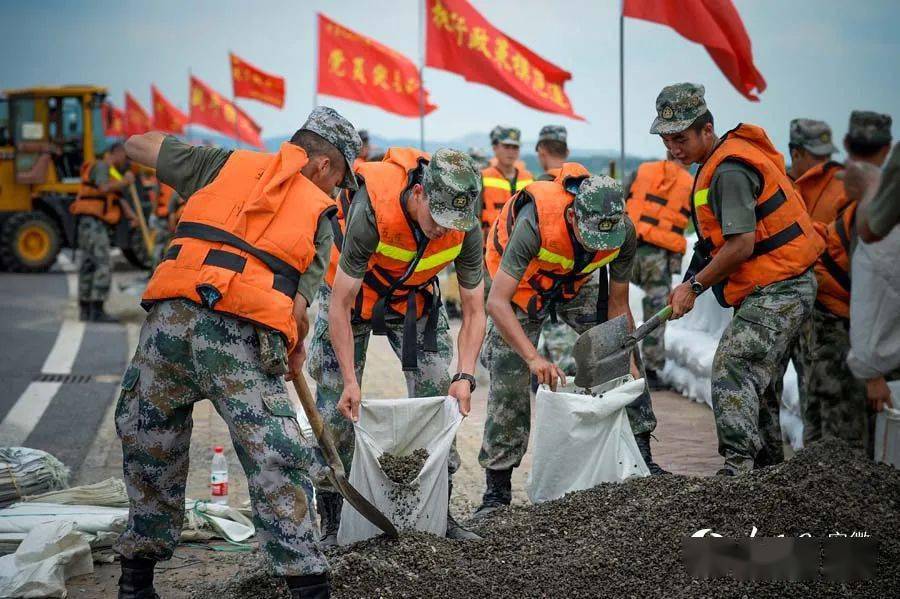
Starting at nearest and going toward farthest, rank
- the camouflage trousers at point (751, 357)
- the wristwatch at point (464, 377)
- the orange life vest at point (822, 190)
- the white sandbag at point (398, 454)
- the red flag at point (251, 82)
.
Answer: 1. the white sandbag at point (398, 454)
2. the wristwatch at point (464, 377)
3. the camouflage trousers at point (751, 357)
4. the orange life vest at point (822, 190)
5. the red flag at point (251, 82)

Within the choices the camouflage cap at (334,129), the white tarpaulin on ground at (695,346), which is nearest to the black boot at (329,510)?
the camouflage cap at (334,129)

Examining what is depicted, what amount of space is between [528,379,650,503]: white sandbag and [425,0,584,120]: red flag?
6.74 metres

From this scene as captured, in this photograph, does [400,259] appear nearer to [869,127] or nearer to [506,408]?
[506,408]

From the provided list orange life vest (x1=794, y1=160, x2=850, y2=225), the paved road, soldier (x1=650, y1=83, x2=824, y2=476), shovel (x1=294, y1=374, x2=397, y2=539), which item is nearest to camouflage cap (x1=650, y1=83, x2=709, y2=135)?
soldier (x1=650, y1=83, x2=824, y2=476)

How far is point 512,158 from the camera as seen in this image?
34.7 ft

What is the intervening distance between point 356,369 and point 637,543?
1569 mm

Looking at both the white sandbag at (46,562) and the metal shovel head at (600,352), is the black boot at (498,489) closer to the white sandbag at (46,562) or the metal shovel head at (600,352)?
the metal shovel head at (600,352)

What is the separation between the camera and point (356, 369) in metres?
5.13

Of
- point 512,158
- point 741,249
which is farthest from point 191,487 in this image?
point 512,158

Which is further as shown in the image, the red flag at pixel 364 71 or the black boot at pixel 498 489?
the red flag at pixel 364 71

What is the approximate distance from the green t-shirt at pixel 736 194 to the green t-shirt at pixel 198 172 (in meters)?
2.08

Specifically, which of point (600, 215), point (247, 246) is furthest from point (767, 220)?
point (247, 246)

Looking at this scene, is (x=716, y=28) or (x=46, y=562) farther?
(x=716, y=28)

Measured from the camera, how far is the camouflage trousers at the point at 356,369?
4941mm
